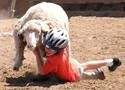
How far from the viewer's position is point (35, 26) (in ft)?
22.2

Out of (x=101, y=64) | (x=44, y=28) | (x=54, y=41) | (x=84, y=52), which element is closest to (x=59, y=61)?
(x=54, y=41)

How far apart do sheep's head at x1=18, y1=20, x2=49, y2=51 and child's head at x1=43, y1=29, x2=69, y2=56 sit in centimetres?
11

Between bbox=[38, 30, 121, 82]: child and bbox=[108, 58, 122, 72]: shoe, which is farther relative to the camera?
bbox=[108, 58, 122, 72]: shoe

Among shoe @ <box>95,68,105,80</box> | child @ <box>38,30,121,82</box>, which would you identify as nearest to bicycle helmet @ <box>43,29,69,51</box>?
child @ <box>38,30,121,82</box>

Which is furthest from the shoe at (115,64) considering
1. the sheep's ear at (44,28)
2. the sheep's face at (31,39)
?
the sheep's face at (31,39)

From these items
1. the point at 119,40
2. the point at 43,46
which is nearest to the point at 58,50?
the point at 43,46

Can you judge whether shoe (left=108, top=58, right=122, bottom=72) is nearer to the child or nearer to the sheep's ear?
the child

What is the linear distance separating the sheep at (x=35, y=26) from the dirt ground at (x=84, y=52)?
0.42 m

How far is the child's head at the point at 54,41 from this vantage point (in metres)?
6.77

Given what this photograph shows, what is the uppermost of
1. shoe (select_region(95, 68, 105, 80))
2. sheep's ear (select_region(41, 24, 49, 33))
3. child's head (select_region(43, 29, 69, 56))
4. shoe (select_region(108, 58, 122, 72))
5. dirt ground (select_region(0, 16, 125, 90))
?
sheep's ear (select_region(41, 24, 49, 33))

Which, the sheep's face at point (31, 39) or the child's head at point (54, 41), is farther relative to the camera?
the child's head at point (54, 41)

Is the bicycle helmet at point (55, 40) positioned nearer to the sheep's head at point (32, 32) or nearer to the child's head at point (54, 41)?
the child's head at point (54, 41)

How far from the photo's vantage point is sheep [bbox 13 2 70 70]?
22.1ft

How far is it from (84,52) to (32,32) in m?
2.69
